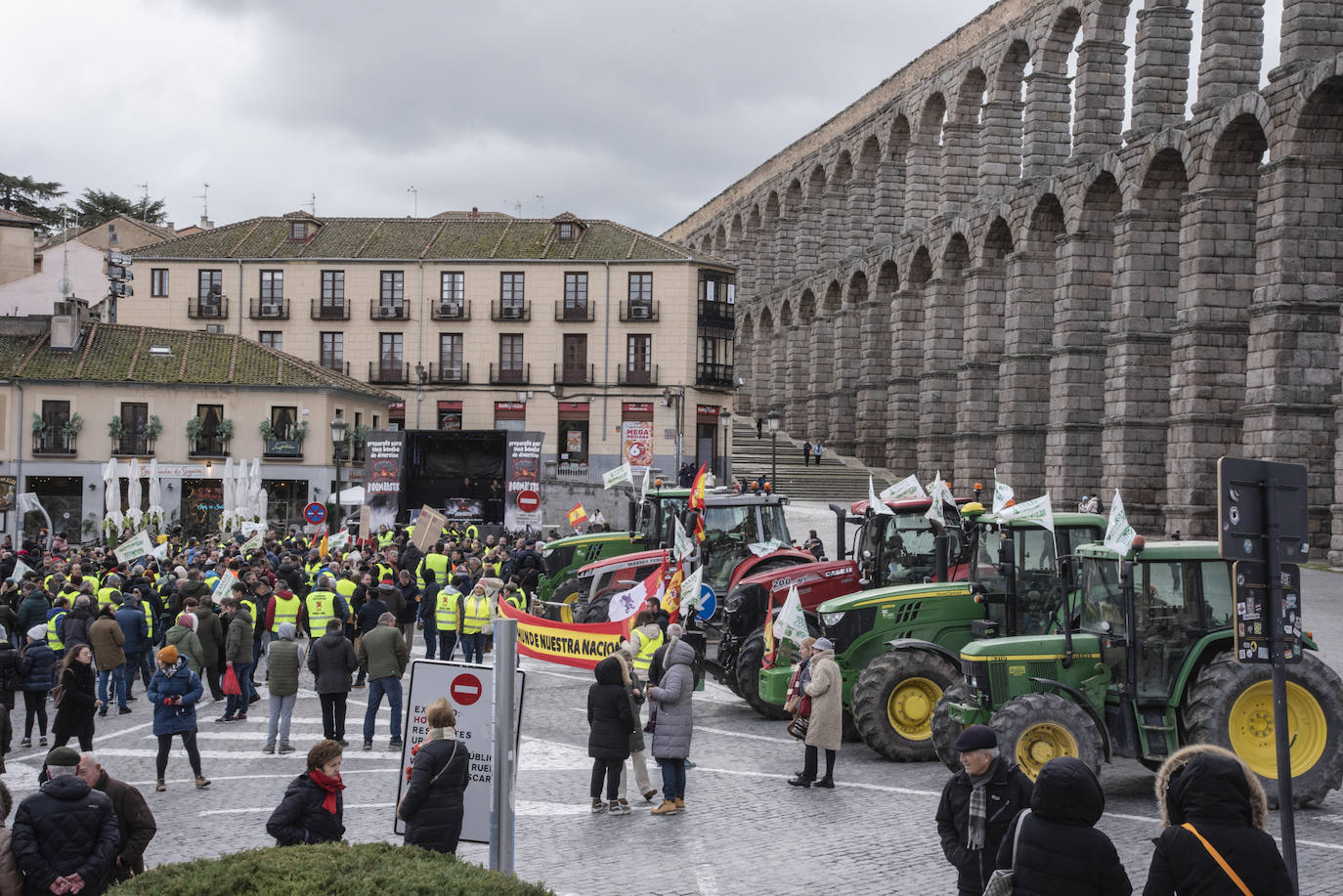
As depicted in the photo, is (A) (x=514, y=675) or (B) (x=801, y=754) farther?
(B) (x=801, y=754)

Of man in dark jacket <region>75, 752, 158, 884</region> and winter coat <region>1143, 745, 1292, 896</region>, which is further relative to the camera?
man in dark jacket <region>75, 752, 158, 884</region>

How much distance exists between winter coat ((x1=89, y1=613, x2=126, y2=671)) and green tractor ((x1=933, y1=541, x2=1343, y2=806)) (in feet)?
34.4

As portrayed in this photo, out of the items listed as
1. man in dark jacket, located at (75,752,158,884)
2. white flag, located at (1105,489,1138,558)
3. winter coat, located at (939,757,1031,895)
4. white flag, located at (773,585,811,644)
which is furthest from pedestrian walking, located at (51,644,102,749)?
white flag, located at (1105,489,1138,558)

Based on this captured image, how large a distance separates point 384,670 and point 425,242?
45234mm

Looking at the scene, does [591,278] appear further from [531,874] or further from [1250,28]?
[531,874]

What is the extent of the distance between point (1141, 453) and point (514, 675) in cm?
3343

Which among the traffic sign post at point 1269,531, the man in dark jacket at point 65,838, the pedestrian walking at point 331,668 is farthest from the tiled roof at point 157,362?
the traffic sign post at point 1269,531

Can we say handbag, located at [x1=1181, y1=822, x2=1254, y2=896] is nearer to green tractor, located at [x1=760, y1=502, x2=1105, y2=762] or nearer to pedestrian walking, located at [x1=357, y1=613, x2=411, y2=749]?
green tractor, located at [x1=760, y1=502, x2=1105, y2=762]

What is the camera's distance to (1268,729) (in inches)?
489

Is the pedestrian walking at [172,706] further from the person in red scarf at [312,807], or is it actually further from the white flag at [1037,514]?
the white flag at [1037,514]

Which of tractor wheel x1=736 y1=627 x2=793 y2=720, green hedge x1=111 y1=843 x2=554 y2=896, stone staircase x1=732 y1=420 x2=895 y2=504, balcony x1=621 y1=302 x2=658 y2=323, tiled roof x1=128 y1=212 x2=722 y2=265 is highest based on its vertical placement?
tiled roof x1=128 y1=212 x2=722 y2=265

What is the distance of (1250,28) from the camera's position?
3675cm

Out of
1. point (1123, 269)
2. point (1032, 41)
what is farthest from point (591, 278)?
point (1123, 269)

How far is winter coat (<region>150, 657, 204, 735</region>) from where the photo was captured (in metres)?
13.6
